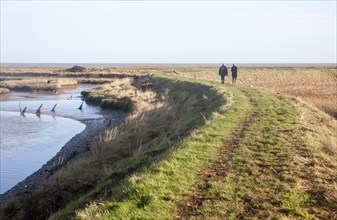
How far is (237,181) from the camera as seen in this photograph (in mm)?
9078

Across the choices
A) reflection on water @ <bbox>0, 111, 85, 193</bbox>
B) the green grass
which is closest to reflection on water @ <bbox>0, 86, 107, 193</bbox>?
reflection on water @ <bbox>0, 111, 85, 193</bbox>

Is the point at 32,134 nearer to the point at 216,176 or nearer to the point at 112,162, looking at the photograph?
the point at 112,162

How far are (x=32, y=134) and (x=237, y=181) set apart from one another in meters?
22.7

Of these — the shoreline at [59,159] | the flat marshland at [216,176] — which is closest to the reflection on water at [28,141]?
the shoreline at [59,159]

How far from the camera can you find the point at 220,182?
352 inches

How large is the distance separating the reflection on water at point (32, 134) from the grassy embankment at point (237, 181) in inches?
377

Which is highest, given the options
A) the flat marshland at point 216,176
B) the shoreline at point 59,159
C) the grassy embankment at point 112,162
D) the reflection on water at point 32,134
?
the flat marshland at point 216,176

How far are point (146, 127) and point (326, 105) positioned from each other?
42.7 ft

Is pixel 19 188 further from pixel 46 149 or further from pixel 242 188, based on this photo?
pixel 242 188

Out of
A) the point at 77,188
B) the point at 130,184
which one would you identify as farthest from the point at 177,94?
the point at 130,184

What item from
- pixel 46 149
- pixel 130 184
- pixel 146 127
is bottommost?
pixel 46 149

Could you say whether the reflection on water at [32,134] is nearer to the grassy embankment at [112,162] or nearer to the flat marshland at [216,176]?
the grassy embankment at [112,162]

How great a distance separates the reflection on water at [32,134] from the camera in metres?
19.9

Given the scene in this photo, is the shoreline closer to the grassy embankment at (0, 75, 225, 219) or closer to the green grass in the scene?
the grassy embankment at (0, 75, 225, 219)
